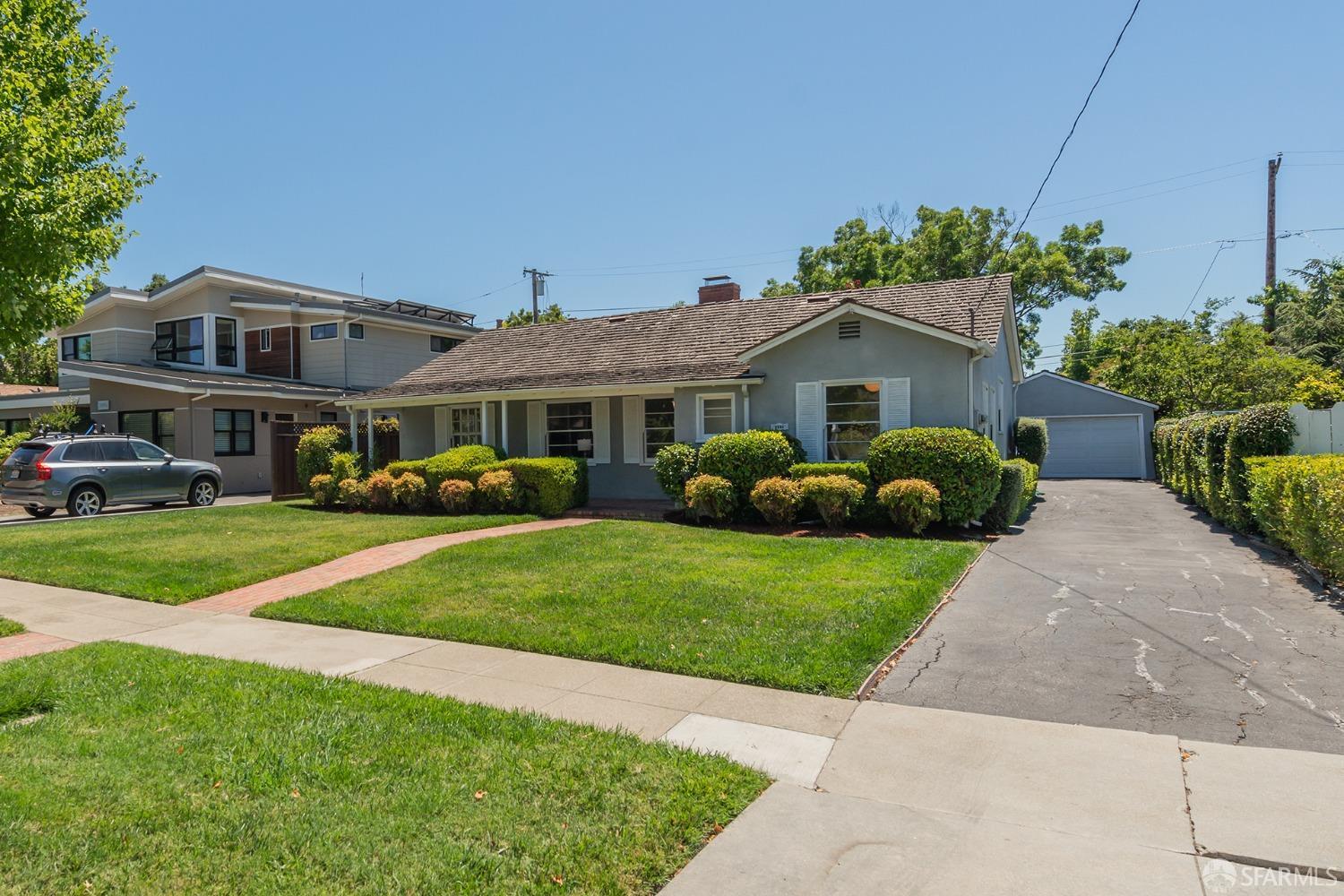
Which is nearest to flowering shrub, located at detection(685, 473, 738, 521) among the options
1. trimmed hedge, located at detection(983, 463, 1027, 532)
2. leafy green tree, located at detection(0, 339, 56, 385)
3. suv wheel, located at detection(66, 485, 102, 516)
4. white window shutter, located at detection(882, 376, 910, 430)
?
white window shutter, located at detection(882, 376, 910, 430)

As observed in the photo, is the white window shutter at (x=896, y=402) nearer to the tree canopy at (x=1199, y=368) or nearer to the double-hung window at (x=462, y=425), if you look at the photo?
the tree canopy at (x=1199, y=368)

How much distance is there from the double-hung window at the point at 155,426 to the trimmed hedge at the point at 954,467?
69.7 ft

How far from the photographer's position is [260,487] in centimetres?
2456

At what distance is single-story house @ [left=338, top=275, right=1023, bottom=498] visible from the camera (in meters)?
14.9

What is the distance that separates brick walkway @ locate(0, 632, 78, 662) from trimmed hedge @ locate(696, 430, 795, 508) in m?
9.96

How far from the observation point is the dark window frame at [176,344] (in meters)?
26.7

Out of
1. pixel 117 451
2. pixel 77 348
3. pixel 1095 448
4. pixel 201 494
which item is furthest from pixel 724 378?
pixel 77 348

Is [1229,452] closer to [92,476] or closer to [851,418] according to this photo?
[851,418]

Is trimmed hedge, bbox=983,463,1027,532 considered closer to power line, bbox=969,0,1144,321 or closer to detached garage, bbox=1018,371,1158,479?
power line, bbox=969,0,1144,321

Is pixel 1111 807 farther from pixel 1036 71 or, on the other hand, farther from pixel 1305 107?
pixel 1305 107

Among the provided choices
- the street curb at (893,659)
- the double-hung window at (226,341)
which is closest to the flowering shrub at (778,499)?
the street curb at (893,659)

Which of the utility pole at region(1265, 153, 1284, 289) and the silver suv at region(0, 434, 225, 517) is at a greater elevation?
the utility pole at region(1265, 153, 1284, 289)

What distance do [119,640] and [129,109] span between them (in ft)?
23.2

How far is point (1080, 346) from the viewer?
39.3 m
